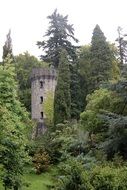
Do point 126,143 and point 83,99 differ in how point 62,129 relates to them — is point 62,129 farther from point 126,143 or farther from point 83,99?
point 126,143

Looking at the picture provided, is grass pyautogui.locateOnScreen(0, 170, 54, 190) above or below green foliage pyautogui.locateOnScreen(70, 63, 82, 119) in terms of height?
below

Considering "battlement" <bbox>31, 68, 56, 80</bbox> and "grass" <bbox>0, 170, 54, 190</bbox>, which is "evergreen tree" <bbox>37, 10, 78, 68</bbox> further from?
"grass" <bbox>0, 170, 54, 190</bbox>

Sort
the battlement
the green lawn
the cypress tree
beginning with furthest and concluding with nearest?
the cypress tree → the battlement → the green lawn

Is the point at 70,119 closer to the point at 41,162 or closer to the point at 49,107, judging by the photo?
the point at 49,107

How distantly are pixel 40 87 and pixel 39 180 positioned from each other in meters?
20.1

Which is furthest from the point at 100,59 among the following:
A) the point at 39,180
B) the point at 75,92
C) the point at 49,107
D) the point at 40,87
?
the point at 39,180

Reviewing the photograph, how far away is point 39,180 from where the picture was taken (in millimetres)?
38406

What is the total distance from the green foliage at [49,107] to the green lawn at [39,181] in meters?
12.9

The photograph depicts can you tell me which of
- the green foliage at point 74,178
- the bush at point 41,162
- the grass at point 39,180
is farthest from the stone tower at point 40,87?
the green foliage at point 74,178

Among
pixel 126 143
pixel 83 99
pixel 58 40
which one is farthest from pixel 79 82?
pixel 126 143

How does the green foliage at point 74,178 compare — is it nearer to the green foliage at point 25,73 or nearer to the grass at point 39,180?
the grass at point 39,180

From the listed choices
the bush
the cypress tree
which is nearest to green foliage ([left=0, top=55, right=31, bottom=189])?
the bush

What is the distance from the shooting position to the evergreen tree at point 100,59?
5294 centimetres

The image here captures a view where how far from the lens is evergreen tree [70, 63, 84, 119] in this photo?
180ft
